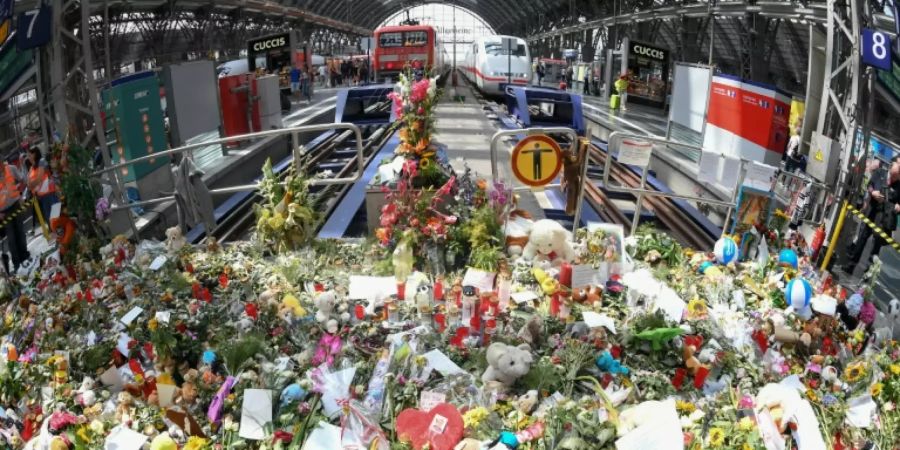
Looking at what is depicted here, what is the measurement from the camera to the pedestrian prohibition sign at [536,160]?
4832 millimetres

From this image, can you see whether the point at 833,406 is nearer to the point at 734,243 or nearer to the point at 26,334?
the point at 734,243

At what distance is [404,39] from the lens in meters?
19.8

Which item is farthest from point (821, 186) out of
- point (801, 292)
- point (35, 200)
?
point (35, 200)

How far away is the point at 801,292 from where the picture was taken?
3508 mm

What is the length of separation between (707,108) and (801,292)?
740 centimetres

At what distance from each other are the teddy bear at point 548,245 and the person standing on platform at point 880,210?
3608 mm

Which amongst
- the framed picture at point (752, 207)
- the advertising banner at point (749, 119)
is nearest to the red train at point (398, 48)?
the advertising banner at point (749, 119)

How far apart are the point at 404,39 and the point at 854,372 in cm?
1826

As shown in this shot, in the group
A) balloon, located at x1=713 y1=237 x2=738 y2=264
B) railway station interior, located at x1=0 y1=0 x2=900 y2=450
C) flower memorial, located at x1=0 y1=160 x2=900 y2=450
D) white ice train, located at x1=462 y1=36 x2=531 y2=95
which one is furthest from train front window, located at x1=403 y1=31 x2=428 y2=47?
balloon, located at x1=713 y1=237 x2=738 y2=264

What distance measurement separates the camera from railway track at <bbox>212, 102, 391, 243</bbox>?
288 inches

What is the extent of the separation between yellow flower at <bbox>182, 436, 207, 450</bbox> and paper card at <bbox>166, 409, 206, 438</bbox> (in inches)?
3.9

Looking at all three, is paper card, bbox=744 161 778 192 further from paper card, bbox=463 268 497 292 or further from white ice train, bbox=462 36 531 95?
white ice train, bbox=462 36 531 95

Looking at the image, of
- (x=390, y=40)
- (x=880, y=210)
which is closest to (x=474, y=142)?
(x=880, y=210)

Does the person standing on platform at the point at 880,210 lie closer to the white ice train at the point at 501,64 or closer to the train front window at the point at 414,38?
the white ice train at the point at 501,64
